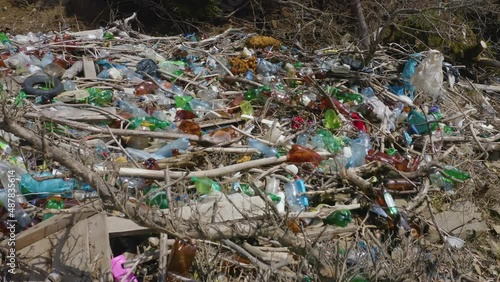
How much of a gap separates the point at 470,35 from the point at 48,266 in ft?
20.1

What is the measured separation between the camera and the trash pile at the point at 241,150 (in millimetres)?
2670

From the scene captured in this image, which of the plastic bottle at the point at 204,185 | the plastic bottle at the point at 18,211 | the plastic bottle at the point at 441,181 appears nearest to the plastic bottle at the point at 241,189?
the plastic bottle at the point at 204,185

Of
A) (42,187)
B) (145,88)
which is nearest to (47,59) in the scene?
(145,88)

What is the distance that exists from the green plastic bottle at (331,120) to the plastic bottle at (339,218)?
1.12m

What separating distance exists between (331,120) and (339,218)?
1.21 m

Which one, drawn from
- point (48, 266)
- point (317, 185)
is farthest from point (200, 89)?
point (48, 266)

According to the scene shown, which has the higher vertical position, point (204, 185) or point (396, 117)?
point (204, 185)

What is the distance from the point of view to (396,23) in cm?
640

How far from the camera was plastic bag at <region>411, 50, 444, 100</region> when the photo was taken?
17.5 feet

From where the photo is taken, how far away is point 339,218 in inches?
140

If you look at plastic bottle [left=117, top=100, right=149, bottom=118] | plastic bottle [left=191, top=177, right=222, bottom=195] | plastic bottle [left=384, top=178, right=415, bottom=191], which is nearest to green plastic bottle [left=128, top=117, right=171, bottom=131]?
plastic bottle [left=117, top=100, right=149, bottom=118]

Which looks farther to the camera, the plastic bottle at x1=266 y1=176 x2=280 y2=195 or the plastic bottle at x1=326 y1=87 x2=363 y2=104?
the plastic bottle at x1=326 y1=87 x2=363 y2=104

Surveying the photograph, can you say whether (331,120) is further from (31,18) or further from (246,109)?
(31,18)

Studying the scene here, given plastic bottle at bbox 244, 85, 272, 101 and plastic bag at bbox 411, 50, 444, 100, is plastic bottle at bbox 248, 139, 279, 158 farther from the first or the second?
plastic bag at bbox 411, 50, 444, 100
